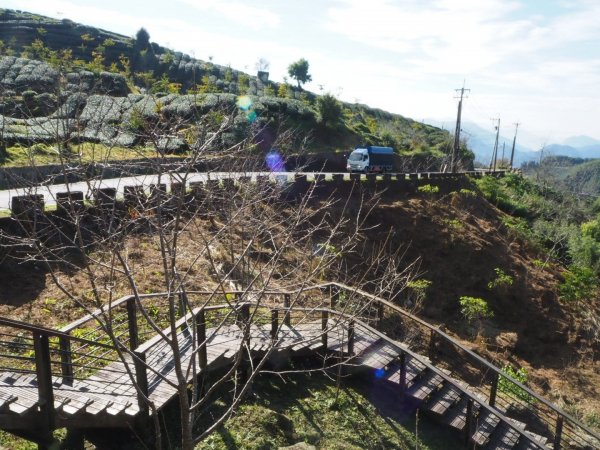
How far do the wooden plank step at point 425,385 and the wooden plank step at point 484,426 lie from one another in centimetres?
86

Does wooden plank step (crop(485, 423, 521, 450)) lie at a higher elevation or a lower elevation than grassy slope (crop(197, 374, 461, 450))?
lower

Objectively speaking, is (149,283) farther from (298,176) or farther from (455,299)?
(455,299)

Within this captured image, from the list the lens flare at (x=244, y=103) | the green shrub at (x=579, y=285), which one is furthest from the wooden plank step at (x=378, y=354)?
the lens flare at (x=244, y=103)

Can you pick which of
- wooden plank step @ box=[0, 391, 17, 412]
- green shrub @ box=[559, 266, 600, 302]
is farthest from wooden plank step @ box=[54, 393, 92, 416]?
green shrub @ box=[559, 266, 600, 302]

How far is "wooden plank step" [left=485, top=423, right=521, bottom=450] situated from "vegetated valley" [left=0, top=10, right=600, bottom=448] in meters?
0.98

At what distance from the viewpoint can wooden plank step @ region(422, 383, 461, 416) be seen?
26.5ft

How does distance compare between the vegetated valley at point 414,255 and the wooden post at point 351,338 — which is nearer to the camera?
the wooden post at point 351,338

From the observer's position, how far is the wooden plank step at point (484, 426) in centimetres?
777

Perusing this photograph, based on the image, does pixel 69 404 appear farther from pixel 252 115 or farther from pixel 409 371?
pixel 252 115

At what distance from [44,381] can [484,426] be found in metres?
6.83

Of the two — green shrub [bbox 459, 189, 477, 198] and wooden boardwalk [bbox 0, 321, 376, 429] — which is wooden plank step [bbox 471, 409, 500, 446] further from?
green shrub [bbox 459, 189, 477, 198]

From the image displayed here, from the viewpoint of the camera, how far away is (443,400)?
8.30 metres

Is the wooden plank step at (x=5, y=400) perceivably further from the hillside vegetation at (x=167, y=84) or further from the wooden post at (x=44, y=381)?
the hillside vegetation at (x=167, y=84)

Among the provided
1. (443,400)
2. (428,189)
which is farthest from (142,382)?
(428,189)
